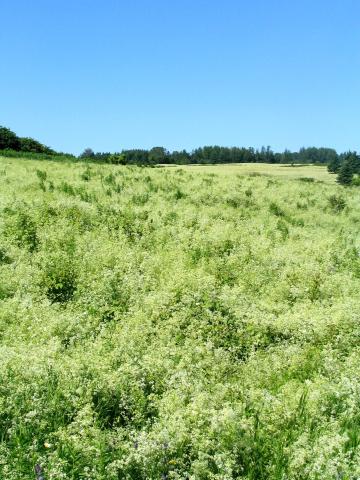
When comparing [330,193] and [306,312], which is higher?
[330,193]

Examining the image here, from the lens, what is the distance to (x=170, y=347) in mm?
7148

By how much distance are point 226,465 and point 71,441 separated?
1.71m

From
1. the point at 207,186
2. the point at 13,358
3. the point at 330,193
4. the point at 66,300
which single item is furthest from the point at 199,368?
the point at 330,193

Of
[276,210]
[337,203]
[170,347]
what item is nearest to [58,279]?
[170,347]

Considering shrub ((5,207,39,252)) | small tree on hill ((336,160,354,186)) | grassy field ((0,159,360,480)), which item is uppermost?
small tree on hill ((336,160,354,186))

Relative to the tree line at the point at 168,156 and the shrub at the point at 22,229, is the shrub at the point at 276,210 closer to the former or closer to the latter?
the shrub at the point at 22,229

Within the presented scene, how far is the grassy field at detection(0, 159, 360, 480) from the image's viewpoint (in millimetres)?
4668

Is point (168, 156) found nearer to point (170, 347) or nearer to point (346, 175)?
point (346, 175)

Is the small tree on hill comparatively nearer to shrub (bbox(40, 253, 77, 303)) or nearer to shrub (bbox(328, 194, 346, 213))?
shrub (bbox(328, 194, 346, 213))

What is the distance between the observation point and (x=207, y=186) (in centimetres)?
2162

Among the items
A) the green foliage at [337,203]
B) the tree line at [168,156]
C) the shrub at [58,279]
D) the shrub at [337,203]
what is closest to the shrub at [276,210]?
the shrub at [337,203]

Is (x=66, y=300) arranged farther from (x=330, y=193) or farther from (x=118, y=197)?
(x=330, y=193)

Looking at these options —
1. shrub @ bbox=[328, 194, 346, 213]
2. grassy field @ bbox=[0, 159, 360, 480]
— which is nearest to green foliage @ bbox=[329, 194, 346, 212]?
shrub @ bbox=[328, 194, 346, 213]

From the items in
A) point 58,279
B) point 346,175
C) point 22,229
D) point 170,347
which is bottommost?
point 170,347
